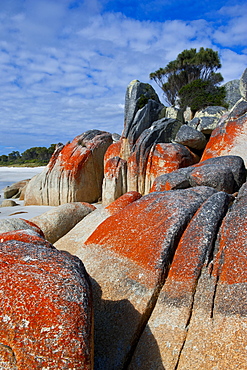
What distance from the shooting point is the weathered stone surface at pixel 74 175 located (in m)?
12.3

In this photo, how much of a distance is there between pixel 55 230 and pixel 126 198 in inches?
76.1

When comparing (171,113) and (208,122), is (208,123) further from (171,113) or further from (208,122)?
(171,113)

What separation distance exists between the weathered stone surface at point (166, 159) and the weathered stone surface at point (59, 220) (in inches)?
106

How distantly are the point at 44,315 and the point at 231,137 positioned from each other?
7.50 m

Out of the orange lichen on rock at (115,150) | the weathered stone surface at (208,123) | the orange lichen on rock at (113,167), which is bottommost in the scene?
the orange lichen on rock at (113,167)

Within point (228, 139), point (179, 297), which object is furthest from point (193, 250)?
point (228, 139)

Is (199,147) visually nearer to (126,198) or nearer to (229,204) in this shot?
(126,198)

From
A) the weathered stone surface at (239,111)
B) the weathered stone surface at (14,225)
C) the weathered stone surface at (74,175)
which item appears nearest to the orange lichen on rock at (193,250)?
the weathered stone surface at (14,225)

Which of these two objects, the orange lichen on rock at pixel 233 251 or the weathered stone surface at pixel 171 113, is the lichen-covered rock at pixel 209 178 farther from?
the weathered stone surface at pixel 171 113

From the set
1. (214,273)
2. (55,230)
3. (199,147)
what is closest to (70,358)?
(214,273)

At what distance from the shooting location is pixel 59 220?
733cm

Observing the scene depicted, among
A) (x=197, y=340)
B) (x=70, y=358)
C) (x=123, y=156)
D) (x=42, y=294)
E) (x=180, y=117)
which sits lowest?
(x=197, y=340)

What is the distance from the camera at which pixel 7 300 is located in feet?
7.20

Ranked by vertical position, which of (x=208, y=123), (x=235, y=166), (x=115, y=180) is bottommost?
(x=115, y=180)
